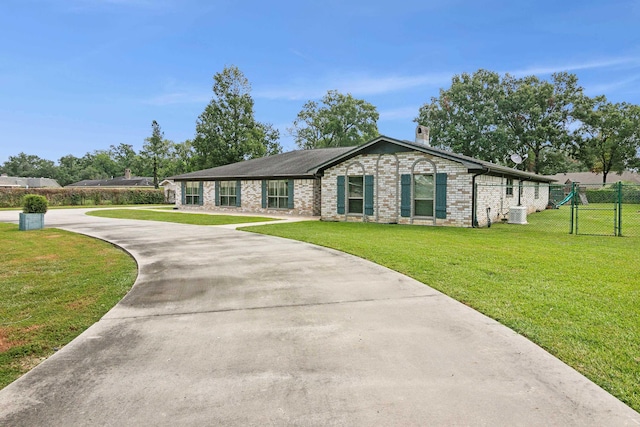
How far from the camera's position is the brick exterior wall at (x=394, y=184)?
14328mm

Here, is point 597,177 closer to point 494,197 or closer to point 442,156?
point 494,197

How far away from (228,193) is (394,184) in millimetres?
12905

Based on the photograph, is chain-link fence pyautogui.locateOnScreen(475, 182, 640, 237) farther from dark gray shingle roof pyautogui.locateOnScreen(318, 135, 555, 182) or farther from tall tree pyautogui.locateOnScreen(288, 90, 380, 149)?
tall tree pyautogui.locateOnScreen(288, 90, 380, 149)

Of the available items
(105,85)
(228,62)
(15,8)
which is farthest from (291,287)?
(228,62)

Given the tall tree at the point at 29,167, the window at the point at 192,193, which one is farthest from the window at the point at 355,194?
the tall tree at the point at 29,167

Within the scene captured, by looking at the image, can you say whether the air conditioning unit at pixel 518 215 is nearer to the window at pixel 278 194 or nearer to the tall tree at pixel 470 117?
A: the window at pixel 278 194

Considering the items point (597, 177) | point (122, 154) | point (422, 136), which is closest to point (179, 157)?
point (122, 154)

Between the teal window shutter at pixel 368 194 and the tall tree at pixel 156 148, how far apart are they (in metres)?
44.4

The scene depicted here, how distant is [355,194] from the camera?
17.1 meters

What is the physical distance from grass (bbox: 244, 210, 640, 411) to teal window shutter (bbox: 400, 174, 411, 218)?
4.53m

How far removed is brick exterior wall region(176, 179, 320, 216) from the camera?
20250 mm

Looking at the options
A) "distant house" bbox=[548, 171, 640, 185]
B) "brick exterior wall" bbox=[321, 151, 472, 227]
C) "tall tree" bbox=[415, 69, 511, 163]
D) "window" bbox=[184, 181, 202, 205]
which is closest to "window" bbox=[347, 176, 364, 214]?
"brick exterior wall" bbox=[321, 151, 472, 227]

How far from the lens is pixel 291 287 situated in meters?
5.48

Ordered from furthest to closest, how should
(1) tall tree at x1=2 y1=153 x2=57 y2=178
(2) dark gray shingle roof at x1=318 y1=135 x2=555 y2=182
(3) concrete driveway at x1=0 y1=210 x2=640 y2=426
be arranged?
(1) tall tree at x1=2 y1=153 x2=57 y2=178
(2) dark gray shingle roof at x1=318 y1=135 x2=555 y2=182
(3) concrete driveway at x1=0 y1=210 x2=640 y2=426
